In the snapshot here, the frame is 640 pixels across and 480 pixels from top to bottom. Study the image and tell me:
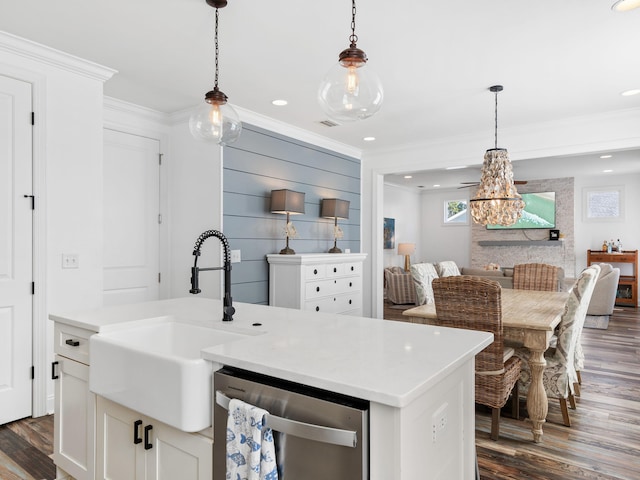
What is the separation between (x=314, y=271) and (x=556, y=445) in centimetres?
245

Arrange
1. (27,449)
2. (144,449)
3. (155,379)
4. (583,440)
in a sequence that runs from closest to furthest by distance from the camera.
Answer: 1. (155,379)
2. (144,449)
3. (27,449)
4. (583,440)

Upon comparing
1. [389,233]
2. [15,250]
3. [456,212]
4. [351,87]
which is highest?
[456,212]

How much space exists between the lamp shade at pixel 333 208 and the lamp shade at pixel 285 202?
68 cm

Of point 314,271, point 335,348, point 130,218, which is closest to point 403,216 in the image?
point 314,271

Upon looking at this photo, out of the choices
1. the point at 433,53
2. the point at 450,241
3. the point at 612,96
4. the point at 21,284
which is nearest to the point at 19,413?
the point at 21,284

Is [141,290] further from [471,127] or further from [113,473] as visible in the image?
[471,127]

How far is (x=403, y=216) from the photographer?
395 inches

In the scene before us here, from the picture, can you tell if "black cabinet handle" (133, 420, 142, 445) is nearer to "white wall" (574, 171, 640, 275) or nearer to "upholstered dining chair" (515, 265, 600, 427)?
"upholstered dining chair" (515, 265, 600, 427)

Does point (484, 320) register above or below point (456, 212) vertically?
below

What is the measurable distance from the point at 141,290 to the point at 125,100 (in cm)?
175

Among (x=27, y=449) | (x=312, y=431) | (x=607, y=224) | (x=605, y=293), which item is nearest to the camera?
(x=312, y=431)

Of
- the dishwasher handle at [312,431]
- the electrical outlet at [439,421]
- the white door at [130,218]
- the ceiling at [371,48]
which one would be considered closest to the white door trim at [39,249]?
the ceiling at [371,48]

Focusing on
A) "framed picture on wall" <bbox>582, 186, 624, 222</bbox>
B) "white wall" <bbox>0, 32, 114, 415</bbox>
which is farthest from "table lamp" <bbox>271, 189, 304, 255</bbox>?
"framed picture on wall" <bbox>582, 186, 624, 222</bbox>

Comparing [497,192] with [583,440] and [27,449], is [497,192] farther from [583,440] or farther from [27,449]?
[27,449]
